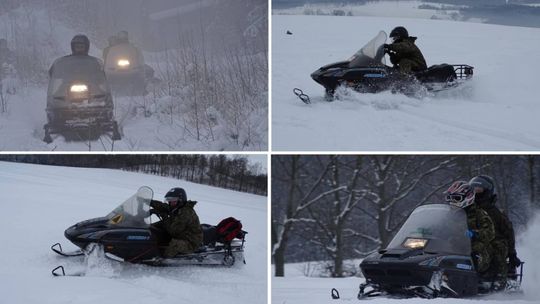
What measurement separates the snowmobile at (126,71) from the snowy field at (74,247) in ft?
5.32

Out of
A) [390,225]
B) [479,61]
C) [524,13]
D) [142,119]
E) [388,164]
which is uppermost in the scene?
[524,13]

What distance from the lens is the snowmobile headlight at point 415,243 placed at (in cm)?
637

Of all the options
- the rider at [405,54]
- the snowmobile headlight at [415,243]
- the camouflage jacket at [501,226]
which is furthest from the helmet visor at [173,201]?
the rider at [405,54]

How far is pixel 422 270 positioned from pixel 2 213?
4972mm

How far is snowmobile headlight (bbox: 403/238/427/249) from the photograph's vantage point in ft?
20.9

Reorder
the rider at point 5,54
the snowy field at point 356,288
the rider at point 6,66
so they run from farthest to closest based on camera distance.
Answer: the rider at point 5,54 < the rider at point 6,66 < the snowy field at point 356,288

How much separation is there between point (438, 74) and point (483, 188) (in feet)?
9.55

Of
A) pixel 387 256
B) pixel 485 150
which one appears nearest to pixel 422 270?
pixel 387 256

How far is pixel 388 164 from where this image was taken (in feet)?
35.2

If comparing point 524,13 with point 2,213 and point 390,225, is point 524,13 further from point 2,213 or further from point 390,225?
point 2,213

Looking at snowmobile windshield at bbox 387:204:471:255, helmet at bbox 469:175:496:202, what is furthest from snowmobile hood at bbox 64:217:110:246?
helmet at bbox 469:175:496:202

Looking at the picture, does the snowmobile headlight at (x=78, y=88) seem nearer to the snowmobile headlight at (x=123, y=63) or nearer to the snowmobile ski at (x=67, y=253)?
the snowmobile headlight at (x=123, y=63)

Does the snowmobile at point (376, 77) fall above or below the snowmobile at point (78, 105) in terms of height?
above

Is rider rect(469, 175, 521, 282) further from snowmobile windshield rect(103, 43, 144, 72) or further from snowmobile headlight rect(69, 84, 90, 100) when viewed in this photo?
snowmobile windshield rect(103, 43, 144, 72)
